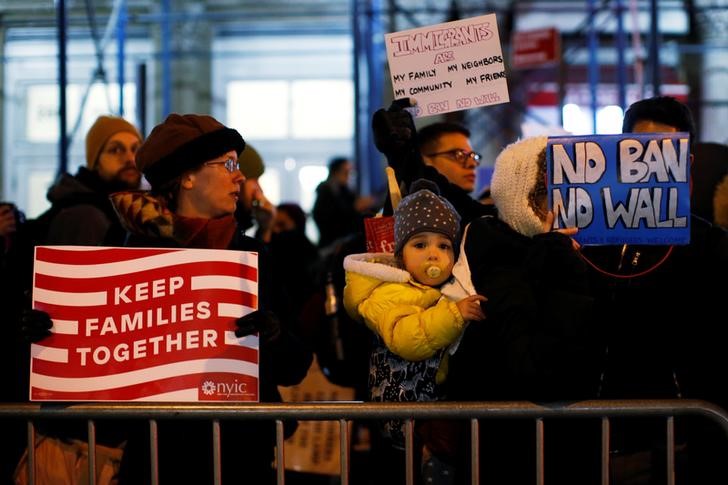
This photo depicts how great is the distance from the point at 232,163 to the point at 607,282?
4.04 ft

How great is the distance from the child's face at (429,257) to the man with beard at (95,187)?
1.58 m

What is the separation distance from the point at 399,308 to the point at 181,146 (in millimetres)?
860

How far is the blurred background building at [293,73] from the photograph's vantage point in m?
13.5

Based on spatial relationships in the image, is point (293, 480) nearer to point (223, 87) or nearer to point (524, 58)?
point (524, 58)

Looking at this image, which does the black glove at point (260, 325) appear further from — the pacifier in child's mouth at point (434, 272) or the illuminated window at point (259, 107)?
the illuminated window at point (259, 107)

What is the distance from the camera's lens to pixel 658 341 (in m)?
3.10

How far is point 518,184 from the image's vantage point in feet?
9.61

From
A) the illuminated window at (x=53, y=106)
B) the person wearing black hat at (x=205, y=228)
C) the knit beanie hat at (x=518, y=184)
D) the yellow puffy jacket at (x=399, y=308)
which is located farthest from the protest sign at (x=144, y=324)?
the illuminated window at (x=53, y=106)

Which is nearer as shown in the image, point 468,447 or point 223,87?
point 468,447

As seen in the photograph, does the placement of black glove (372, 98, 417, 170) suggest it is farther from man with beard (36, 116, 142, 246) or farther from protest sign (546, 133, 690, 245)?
man with beard (36, 116, 142, 246)

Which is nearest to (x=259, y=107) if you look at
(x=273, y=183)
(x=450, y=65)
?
(x=273, y=183)

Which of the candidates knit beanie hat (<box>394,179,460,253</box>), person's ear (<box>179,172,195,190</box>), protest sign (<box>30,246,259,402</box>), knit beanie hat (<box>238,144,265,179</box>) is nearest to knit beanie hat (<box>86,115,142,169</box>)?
knit beanie hat (<box>238,144,265,179</box>)

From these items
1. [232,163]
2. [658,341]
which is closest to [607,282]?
[658,341]

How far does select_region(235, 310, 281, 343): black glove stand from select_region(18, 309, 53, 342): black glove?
52cm
